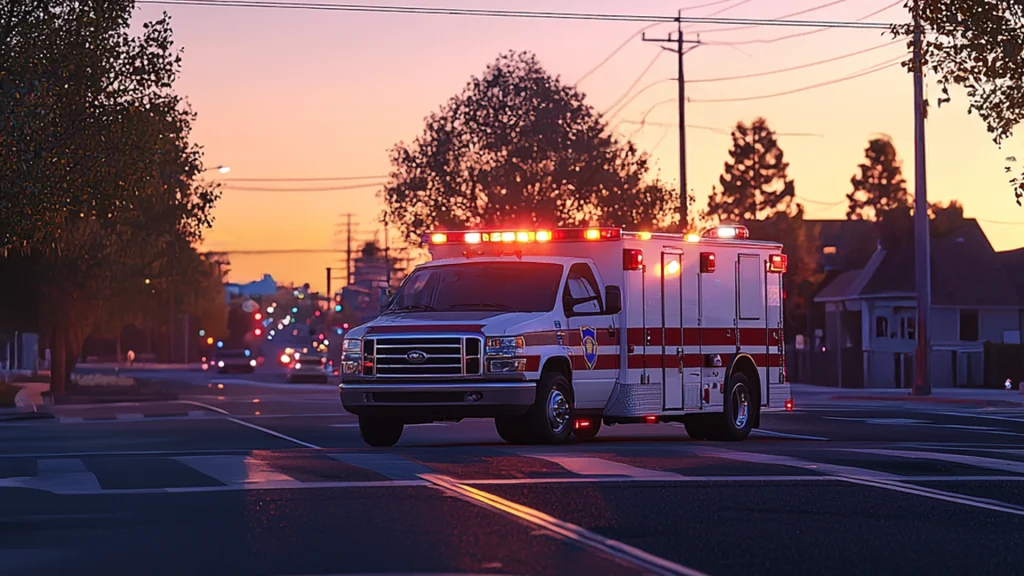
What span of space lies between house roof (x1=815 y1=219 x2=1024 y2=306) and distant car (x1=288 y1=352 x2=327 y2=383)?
24.4m

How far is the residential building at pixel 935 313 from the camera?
6469 centimetres

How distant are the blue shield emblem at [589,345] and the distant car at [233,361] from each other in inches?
3110

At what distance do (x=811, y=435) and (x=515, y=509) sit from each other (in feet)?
45.9

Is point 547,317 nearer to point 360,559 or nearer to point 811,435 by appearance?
point 811,435

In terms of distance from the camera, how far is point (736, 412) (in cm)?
2375

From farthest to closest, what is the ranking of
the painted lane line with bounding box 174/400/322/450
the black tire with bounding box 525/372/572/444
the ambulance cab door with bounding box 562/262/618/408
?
the painted lane line with bounding box 174/400/322/450, the ambulance cab door with bounding box 562/262/618/408, the black tire with bounding box 525/372/572/444

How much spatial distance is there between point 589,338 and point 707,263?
8.61 feet

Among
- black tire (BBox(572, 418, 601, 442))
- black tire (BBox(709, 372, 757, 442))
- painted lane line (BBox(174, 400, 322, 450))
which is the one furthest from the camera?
painted lane line (BBox(174, 400, 322, 450))

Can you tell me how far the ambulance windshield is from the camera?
68.4 feet

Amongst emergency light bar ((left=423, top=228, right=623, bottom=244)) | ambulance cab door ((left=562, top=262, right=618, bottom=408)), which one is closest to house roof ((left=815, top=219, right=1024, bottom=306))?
emergency light bar ((left=423, top=228, right=623, bottom=244))

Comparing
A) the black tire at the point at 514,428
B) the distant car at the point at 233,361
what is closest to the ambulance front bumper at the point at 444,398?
the black tire at the point at 514,428

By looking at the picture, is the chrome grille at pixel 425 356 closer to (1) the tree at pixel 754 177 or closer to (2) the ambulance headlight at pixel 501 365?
(2) the ambulance headlight at pixel 501 365

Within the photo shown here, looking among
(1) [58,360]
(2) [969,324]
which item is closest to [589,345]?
(1) [58,360]

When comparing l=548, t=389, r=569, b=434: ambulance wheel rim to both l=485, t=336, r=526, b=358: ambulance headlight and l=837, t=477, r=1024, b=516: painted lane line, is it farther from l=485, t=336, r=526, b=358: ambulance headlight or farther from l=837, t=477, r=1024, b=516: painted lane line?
l=837, t=477, r=1024, b=516: painted lane line
